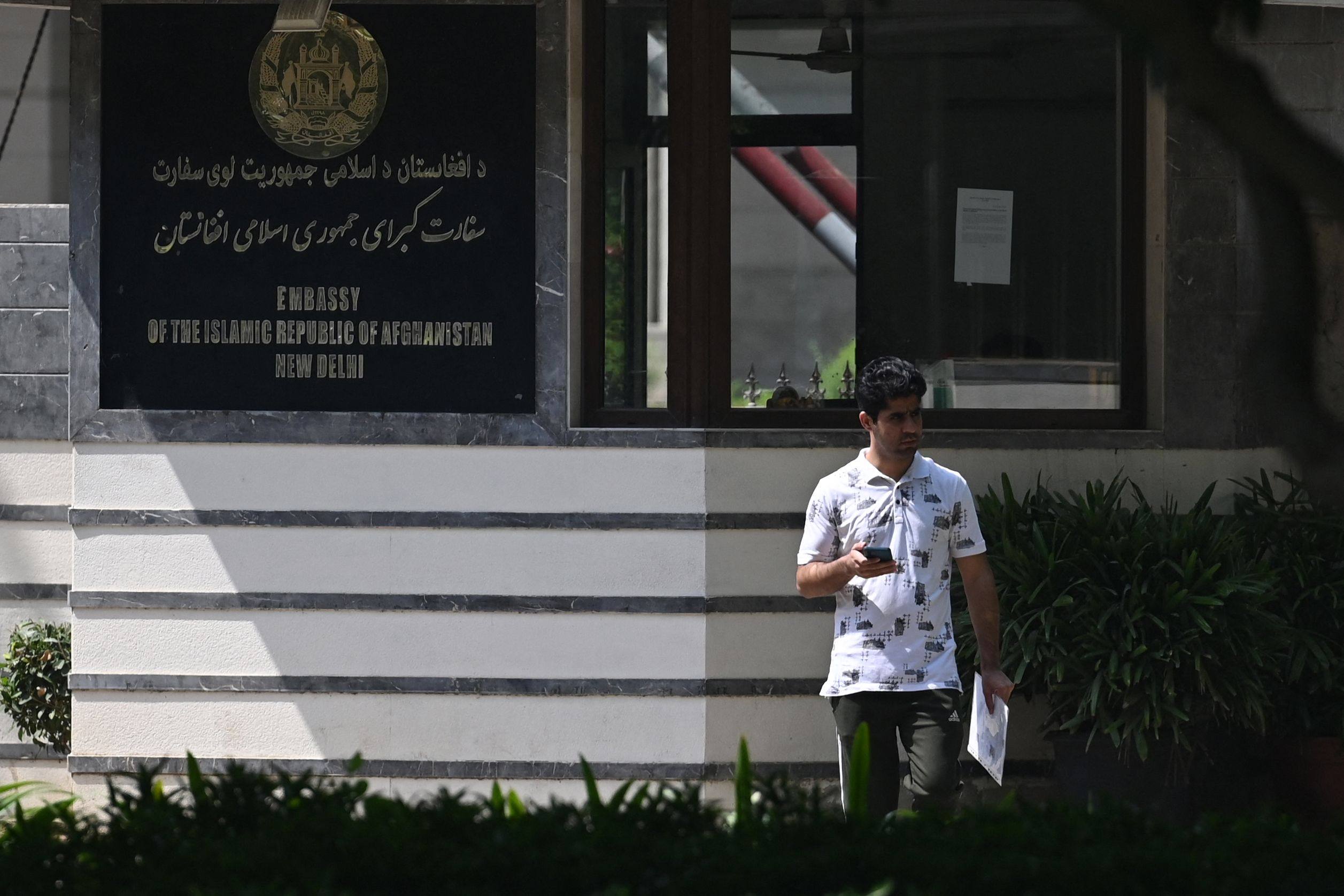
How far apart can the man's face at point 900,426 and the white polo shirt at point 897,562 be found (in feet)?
0.33

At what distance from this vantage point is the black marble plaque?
7.03 meters

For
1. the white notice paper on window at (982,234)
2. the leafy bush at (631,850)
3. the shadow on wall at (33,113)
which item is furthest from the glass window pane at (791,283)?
the shadow on wall at (33,113)

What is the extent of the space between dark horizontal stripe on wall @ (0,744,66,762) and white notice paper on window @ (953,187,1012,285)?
15.8 ft

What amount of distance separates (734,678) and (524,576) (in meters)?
1.03

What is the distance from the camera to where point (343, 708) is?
23.0 feet

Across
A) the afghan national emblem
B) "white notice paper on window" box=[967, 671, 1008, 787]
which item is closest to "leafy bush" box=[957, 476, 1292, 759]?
"white notice paper on window" box=[967, 671, 1008, 787]

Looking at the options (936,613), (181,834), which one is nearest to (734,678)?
(936,613)

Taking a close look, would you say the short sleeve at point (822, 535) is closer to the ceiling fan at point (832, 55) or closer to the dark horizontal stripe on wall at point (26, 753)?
the ceiling fan at point (832, 55)

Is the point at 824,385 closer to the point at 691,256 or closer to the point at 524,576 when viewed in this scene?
the point at 691,256

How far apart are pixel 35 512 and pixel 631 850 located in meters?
5.32

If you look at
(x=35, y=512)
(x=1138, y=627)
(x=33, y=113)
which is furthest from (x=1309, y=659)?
(x=33, y=113)

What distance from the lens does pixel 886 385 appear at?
17.0 feet

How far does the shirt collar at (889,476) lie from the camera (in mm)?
5320

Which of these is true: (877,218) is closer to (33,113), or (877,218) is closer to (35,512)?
(35,512)
